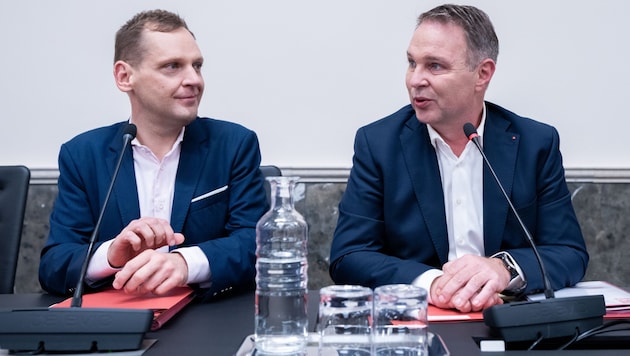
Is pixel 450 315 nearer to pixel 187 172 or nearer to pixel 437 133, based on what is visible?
pixel 437 133

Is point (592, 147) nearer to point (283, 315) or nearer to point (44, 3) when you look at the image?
point (283, 315)

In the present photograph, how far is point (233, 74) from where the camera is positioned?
2.83 meters

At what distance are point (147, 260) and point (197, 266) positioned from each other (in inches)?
5.8

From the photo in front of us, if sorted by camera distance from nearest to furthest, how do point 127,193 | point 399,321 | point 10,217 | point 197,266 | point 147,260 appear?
point 399,321, point 147,260, point 197,266, point 127,193, point 10,217

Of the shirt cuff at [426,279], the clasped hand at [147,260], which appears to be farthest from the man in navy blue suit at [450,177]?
the clasped hand at [147,260]

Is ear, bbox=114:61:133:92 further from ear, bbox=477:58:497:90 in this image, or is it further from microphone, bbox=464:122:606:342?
microphone, bbox=464:122:606:342

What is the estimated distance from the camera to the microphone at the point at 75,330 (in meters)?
1.19

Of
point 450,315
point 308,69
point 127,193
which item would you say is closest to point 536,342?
point 450,315

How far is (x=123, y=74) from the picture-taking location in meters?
2.04

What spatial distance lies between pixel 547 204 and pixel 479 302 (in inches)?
23.4

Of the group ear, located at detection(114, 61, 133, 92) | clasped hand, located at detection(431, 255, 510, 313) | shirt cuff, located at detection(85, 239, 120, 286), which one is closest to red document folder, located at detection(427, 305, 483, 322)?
clasped hand, located at detection(431, 255, 510, 313)

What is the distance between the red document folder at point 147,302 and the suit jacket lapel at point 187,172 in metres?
0.33

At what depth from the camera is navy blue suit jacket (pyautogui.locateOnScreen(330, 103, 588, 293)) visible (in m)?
1.84

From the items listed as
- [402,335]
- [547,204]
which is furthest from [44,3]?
[402,335]
